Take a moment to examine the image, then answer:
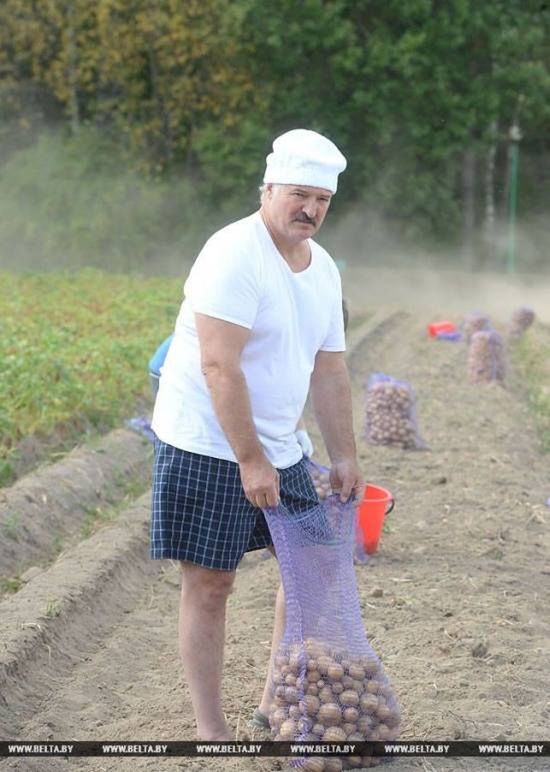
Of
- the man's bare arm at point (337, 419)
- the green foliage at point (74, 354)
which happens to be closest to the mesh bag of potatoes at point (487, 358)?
the green foliage at point (74, 354)

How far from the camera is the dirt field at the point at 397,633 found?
4.29 metres

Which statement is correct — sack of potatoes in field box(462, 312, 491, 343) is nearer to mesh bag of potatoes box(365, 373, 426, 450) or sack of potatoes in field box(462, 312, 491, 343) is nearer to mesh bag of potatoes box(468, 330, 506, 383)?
mesh bag of potatoes box(468, 330, 506, 383)

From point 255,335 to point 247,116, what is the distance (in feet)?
72.6

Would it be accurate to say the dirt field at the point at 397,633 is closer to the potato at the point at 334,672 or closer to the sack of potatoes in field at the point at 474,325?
the potato at the point at 334,672

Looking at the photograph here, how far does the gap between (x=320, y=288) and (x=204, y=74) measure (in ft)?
74.6

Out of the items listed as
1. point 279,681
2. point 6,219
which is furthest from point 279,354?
point 6,219

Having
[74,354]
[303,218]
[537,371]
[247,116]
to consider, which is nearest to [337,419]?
[303,218]

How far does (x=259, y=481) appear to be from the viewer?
3676 millimetres

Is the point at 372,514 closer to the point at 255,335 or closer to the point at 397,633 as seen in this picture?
the point at 397,633

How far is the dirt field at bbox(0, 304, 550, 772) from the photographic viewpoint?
4.29 meters

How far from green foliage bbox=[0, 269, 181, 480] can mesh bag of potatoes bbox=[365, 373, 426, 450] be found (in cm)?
173

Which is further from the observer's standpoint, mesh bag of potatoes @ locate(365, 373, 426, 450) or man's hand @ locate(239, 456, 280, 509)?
mesh bag of potatoes @ locate(365, 373, 426, 450)

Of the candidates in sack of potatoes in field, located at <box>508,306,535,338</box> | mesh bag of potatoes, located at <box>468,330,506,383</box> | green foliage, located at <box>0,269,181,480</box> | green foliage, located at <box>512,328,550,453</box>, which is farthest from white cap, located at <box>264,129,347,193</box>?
sack of potatoes in field, located at <box>508,306,535,338</box>

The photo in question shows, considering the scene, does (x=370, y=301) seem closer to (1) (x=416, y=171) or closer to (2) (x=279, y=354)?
(1) (x=416, y=171)
